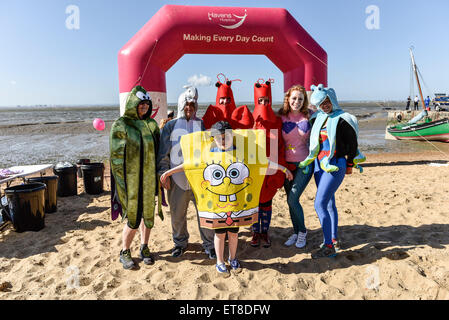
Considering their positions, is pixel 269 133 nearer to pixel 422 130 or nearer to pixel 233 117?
pixel 233 117

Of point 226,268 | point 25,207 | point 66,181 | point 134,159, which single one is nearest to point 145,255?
point 226,268

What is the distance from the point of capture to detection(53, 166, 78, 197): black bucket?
6027 millimetres

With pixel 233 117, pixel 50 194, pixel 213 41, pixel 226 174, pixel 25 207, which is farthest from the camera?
pixel 213 41

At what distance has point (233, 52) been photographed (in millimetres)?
7477

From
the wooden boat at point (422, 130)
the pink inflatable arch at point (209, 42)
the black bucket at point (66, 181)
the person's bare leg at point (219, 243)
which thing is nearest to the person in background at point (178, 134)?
the person's bare leg at point (219, 243)

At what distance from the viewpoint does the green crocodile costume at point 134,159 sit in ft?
9.29

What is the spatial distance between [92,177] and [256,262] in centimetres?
445

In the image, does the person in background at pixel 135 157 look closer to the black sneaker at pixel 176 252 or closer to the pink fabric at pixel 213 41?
the black sneaker at pixel 176 252

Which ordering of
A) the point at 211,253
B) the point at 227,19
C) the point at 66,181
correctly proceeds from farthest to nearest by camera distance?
the point at 227,19 → the point at 66,181 → the point at 211,253

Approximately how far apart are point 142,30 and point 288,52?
3.63 meters

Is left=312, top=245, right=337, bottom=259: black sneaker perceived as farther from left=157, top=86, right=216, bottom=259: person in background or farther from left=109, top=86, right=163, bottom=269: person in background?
left=109, top=86, right=163, bottom=269: person in background

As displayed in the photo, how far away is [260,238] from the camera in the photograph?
3676mm
